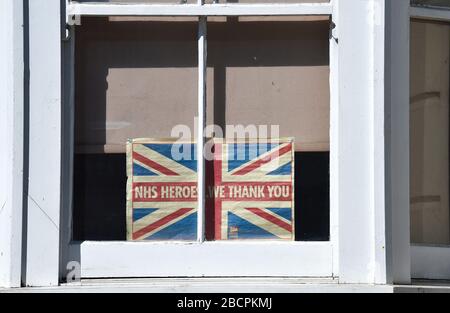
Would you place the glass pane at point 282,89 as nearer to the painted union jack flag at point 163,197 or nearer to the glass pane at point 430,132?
the painted union jack flag at point 163,197

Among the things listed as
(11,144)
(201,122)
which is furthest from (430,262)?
(11,144)

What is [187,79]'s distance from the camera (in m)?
4.94

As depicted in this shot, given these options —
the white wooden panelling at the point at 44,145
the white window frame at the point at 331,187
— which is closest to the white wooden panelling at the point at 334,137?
the white window frame at the point at 331,187

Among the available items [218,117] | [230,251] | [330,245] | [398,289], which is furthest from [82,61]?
[398,289]

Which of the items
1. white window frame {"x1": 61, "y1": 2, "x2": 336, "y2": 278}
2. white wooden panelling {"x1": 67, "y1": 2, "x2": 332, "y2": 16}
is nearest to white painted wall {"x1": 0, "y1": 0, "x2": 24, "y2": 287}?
white window frame {"x1": 61, "y1": 2, "x2": 336, "y2": 278}

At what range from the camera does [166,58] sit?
195 inches

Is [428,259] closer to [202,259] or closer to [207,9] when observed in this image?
[202,259]

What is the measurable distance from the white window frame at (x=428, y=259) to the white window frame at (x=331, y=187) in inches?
7.3

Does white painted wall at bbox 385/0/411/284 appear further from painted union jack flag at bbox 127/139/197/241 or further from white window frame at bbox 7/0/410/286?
painted union jack flag at bbox 127/139/197/241

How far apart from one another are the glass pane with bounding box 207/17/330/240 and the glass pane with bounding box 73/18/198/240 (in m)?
0.16

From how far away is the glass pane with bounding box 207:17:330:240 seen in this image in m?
4.90

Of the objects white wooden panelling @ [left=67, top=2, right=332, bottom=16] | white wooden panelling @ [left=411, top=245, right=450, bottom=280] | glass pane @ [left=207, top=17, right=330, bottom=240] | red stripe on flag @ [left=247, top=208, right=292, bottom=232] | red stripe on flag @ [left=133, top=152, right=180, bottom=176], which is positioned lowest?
white wooden panelling @ [left=411, top=245, right=450, bottom=280]

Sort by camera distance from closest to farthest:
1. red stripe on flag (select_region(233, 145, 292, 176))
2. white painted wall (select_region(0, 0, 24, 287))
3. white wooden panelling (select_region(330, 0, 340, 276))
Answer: white painted wall (select_region(0, 0, 24, 287)) < white wooden panelling (select_region(330, 0, 340, 276)) < red stripe on flag (select_region(233, 145, 292, 176))

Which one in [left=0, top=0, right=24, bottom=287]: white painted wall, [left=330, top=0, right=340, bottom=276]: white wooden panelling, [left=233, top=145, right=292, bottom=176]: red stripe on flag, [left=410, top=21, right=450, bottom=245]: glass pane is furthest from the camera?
[left=410, top=21, right=450, bottom=245]: glass pane
